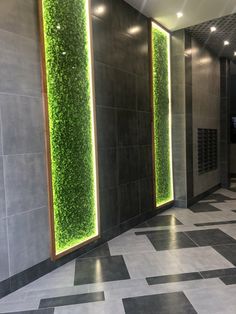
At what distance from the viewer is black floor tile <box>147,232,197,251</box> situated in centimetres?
359

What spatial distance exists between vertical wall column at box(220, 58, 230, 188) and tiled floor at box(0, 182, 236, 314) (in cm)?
356

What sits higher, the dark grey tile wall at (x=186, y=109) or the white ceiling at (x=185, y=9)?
the white ceiling at (x=185, y=9)

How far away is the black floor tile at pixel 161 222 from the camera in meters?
4.52

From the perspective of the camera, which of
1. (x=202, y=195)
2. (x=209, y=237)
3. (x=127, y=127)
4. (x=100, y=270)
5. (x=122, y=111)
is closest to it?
(x=100, y=270)

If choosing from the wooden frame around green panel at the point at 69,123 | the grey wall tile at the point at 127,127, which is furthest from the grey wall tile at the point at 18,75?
the grey wall tile at the point at 127,127

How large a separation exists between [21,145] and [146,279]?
5.76 ft

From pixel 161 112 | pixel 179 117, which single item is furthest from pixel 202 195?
pixel 161 112

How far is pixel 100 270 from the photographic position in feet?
9.82

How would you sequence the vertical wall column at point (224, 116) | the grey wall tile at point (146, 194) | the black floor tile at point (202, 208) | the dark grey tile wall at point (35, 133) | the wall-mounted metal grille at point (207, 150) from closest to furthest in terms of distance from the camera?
the dark grey tile wall at point (35, 133)
the grey wall tile at point (146, 194)
the black floor tile at point (202, 208)
the wall-mounted metal grille at point (207, 150)
the vertical wall column at point (224, 116)

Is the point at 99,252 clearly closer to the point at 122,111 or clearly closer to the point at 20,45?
the point at 122,111

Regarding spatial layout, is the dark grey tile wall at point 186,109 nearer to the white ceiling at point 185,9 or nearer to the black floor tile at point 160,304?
the white ceiling at point 185,9

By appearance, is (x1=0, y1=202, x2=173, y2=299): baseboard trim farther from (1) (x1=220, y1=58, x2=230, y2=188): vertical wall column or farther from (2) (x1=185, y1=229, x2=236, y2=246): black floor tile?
(1) (x1=220, y1=58, x2=230, y2=188): vertical wall column

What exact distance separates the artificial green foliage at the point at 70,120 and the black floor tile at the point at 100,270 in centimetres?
29

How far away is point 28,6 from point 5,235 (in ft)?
6.94
